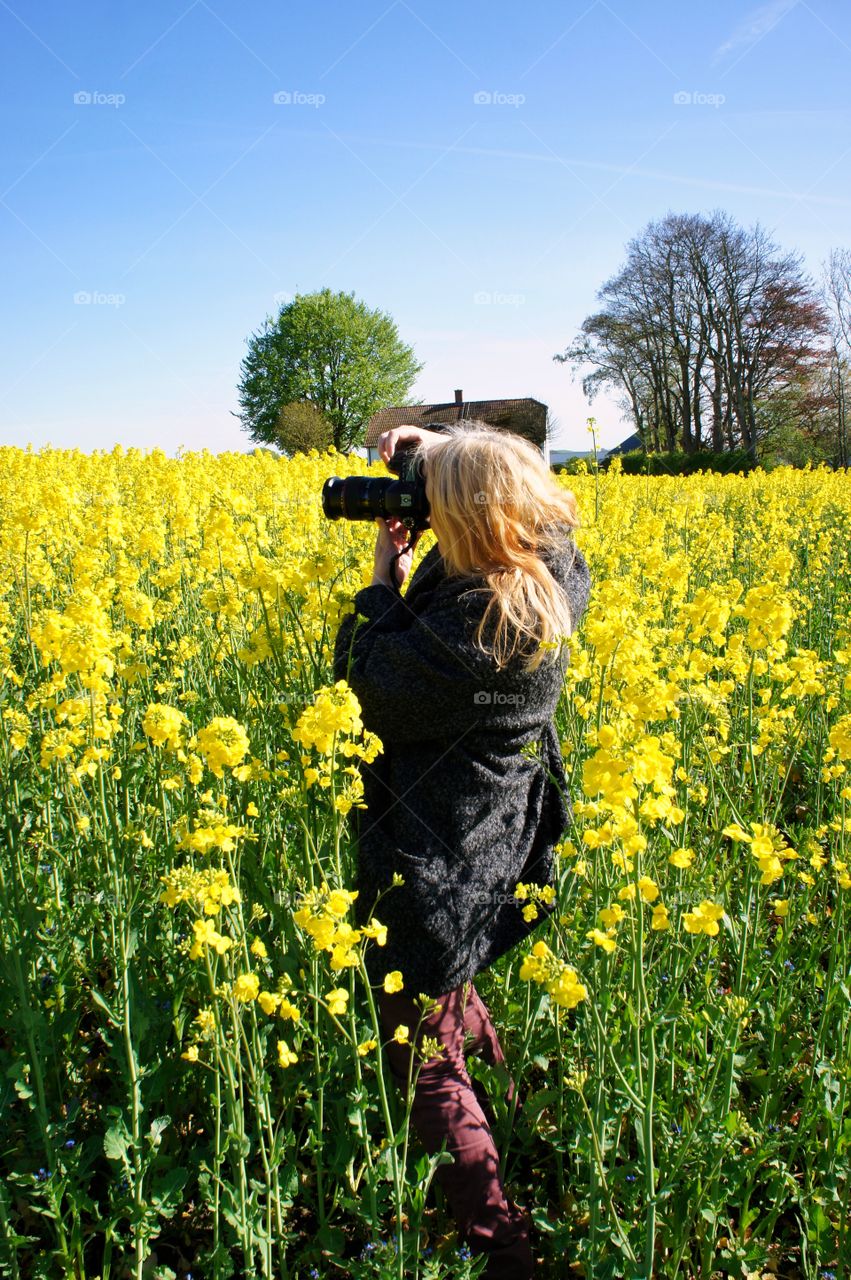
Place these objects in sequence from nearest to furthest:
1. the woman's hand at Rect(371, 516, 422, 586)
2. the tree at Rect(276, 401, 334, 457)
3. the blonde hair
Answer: the blonde hair → the woman's hand at Rect(371, 516, 422, 586) → the tree at Rect(276, 401, 334, 457)

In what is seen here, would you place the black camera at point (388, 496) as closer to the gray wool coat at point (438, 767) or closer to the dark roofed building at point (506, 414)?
the gray wool coat at point (438, 767)

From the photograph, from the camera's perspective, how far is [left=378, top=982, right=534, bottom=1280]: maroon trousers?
1.78 meters

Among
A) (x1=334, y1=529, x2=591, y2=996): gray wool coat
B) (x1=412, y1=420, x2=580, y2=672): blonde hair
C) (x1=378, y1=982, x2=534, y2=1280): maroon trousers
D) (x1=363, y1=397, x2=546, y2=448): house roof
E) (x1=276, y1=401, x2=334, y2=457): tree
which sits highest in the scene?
(x1=276, y1=401, x2=334, y2=457): tree

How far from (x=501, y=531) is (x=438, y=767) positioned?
526mm

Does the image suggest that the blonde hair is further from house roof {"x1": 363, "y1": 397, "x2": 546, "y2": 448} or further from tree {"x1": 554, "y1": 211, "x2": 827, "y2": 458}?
tree {"x1": 554, "y1": 211, "x2": 827, "y2": 458}

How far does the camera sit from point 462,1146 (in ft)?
5.90

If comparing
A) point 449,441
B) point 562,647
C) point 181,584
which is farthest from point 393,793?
point 181,584

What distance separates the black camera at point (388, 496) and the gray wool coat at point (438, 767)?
0.13 meters

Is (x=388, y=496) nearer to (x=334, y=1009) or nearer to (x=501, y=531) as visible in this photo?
(x=501, y=531)

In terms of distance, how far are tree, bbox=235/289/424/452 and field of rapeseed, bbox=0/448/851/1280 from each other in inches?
1722

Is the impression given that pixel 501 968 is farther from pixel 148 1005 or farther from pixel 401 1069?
pixel 148 1005

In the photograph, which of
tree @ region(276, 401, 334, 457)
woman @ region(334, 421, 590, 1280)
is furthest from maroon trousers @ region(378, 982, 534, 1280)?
tree @ region(276, 401, 334, 457)

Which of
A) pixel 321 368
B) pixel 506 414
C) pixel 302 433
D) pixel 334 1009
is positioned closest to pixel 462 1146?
pixel 334 1009

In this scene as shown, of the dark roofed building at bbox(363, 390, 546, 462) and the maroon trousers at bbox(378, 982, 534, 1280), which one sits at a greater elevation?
the dark roofed building at bbox(363, 390, 546, 462)
